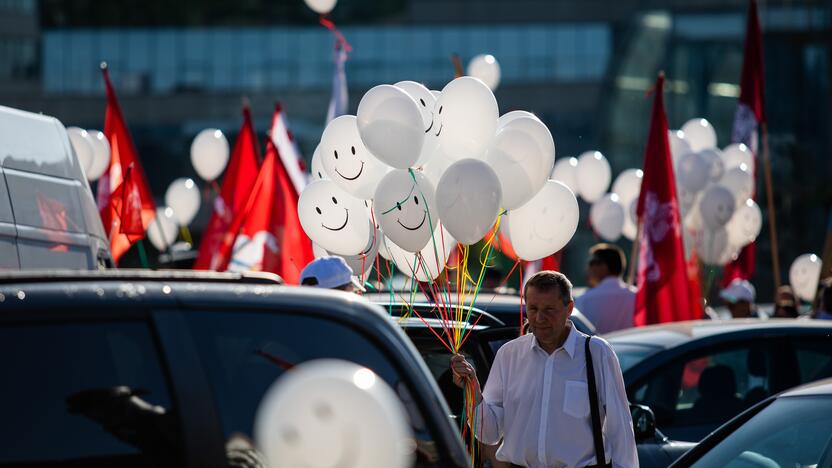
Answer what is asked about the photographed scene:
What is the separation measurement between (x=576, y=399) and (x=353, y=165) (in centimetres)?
217

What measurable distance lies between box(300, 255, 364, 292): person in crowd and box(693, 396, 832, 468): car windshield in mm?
1831

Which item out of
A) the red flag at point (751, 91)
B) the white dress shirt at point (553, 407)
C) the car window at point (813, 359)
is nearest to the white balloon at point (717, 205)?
the red flag at point (751, 91)

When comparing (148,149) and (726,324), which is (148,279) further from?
(148,149)

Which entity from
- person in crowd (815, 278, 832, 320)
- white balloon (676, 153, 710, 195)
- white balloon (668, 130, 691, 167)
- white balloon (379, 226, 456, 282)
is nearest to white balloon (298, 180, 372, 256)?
white balloon (379, 226, 456, 282)

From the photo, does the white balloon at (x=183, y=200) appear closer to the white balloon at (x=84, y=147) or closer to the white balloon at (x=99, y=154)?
the white balloon at (x=99, y=154)

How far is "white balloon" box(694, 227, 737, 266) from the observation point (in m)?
13.6

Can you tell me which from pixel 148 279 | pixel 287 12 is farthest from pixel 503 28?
pixel 148 279

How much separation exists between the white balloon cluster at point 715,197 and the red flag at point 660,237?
62.3 inches

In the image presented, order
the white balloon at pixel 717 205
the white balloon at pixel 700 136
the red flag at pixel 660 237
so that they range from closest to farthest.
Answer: the red flag at pixel 660 237 < the white balloon at pixel 717 205 < the white balloon at pixel 700 136

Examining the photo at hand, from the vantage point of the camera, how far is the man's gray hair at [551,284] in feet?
16.4

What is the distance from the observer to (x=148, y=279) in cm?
311

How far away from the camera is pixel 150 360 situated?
2.92 meters

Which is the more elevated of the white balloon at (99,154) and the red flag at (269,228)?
the white balloon at (99,154)

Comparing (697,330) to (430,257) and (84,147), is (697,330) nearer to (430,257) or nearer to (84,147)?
(430,257)
